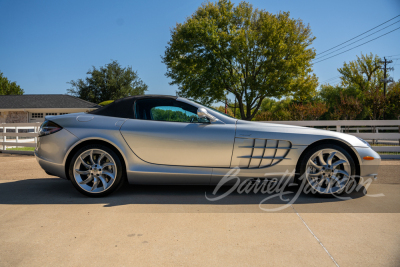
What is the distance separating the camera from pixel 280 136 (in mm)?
3805

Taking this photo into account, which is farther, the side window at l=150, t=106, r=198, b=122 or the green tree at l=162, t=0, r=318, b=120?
the green tree at l=162, t=0, r=318, b=120

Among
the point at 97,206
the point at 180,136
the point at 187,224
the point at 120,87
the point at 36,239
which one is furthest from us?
the point at 120,87

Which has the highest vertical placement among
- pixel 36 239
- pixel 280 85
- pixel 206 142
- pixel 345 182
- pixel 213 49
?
pixel 213 49

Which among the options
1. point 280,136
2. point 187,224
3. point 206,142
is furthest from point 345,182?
point 187,224

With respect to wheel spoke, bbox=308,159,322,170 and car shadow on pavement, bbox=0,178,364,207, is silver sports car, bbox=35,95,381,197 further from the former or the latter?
car shadow on pavement, bbox=0,178,364,207

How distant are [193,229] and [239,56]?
923 inches

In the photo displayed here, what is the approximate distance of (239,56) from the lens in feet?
80.9

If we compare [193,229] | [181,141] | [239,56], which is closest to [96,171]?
[181,141]

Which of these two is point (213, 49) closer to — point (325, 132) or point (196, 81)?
point (196, 81)

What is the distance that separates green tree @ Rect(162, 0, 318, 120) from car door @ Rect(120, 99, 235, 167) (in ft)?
70.4

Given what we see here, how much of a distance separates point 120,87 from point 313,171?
1534 inches

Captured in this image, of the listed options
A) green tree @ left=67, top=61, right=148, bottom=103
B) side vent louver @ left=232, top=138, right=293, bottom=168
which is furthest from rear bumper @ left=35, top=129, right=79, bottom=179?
green tree @ left=67, top=61, right=148, bottom=103

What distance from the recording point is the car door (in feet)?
12.3

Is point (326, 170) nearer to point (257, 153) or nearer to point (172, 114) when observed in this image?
point (257, 153)
